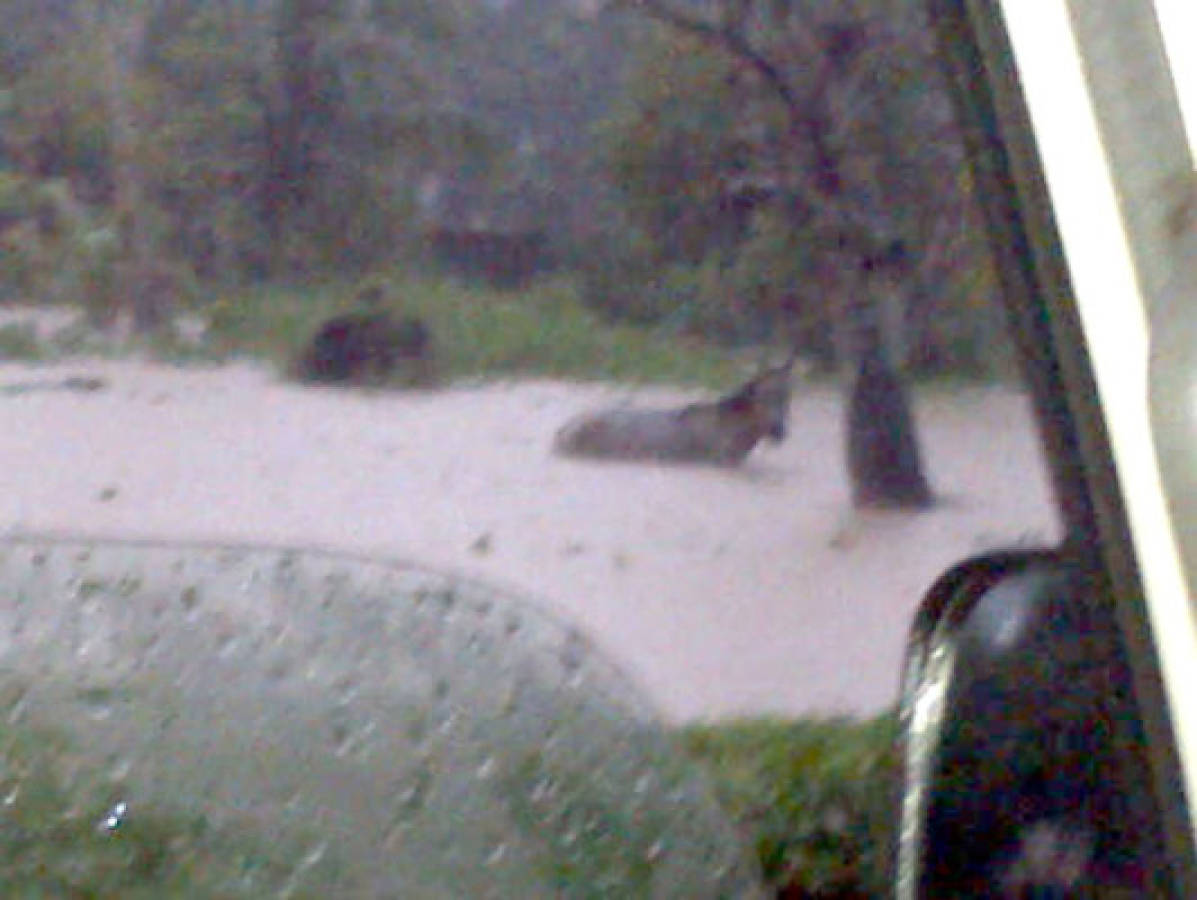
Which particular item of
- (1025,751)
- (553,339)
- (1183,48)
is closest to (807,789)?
(1025,751)

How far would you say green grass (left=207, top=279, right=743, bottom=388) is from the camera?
160 cm

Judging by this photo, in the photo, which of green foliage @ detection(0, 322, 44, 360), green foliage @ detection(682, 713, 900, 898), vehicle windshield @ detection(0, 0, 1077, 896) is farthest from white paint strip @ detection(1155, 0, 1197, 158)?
green foliage @ detection(0, 322, 44, 360)

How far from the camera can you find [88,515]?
163 centimetres

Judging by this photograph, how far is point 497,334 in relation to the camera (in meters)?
1.60

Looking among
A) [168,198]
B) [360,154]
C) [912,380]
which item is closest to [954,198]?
[912,380]

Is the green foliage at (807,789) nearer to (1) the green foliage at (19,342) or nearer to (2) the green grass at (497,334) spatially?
(2) the green grass at (497,334)

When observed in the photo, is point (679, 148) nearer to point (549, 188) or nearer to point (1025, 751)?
point (549, 188)

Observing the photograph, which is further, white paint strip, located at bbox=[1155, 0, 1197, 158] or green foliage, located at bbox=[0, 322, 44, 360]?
green foliage, located at bbox=[0, 322, 44, 360]

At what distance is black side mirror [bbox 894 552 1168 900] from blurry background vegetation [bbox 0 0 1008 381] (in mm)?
157

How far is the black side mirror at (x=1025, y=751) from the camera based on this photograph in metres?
1.53

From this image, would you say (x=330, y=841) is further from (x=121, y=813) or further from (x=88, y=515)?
(x=88, y=515)

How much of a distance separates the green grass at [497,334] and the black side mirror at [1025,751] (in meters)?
0.22

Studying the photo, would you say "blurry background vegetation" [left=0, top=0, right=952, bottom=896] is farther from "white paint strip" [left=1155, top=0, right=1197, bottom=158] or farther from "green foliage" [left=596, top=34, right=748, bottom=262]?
"white paint strip" [left=1155, top=0, right=1197, bottom=158]

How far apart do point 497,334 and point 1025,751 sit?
401 millimetres
